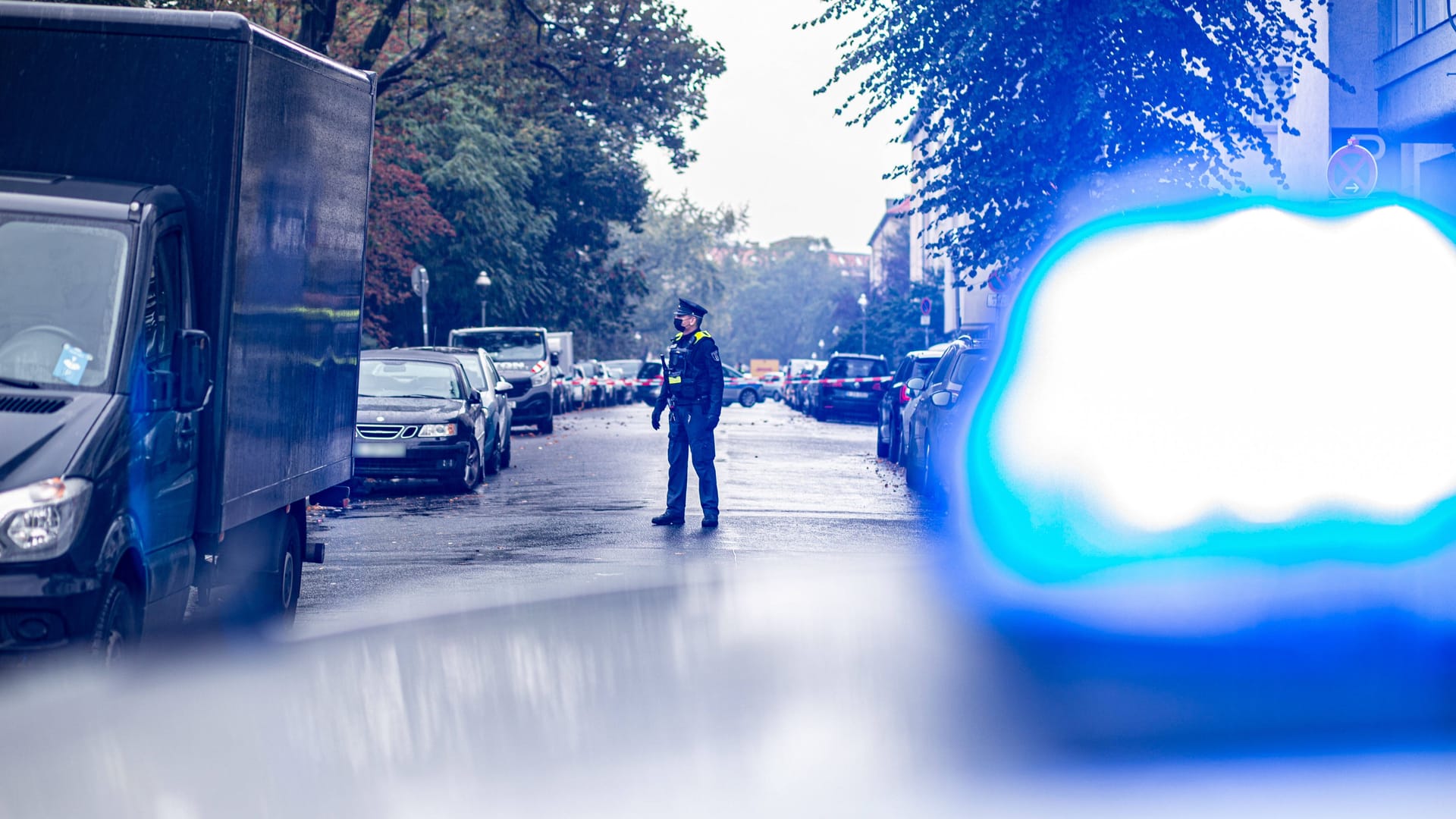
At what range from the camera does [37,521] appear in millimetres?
6246

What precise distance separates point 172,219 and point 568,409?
4769 centimetres

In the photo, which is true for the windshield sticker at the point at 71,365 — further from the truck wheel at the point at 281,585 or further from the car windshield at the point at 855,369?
the car windshield at the point at 855,369

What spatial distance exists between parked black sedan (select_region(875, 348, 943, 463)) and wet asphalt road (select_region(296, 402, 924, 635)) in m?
0.51

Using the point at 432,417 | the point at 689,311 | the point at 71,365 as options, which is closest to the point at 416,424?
the point at 432,417

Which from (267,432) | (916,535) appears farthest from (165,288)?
(916,535)

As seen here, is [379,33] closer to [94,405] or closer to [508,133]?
[94,405]

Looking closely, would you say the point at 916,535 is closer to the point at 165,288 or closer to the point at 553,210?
the point at 165,288

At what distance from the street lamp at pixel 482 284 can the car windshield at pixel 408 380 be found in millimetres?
24654

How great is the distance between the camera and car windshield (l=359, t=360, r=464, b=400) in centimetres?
2033

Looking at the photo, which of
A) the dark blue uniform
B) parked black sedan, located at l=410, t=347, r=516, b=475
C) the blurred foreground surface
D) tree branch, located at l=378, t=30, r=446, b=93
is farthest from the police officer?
tree branch, located at l=378, t=30, r=446, b=93

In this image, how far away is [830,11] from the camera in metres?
23.6

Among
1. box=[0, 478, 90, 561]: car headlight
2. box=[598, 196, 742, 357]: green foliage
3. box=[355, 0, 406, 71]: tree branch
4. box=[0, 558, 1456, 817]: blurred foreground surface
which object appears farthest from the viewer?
box=[598, 196, 742, 357]: green foliage

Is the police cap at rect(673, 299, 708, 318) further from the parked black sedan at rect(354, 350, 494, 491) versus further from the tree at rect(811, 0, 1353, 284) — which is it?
the tree at rect(811, 0, 1353, 284)

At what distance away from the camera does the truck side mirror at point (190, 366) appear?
7.10m
